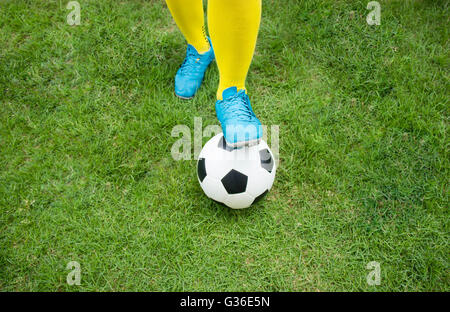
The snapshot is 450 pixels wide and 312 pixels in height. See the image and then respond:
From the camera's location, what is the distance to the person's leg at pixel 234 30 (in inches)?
52.7

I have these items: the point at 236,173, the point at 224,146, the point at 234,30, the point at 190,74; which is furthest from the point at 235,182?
the point at 190,74

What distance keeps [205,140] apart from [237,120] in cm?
55

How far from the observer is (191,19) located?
2.03 metres

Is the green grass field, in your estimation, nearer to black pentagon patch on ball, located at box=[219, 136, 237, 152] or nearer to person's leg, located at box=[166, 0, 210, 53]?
person's leg, located at box=[166, 0, 210, 53]

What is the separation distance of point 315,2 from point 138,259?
2475mm

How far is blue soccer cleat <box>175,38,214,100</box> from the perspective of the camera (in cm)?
233

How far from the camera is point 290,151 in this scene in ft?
7.06

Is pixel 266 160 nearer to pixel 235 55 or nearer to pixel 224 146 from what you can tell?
pixel 224 146

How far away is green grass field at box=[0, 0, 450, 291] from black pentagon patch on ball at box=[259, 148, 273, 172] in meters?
0.27

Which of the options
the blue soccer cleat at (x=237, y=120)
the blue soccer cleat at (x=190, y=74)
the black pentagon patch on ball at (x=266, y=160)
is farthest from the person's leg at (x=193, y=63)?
the black pentagon patch on ball at (x=266, y=160)

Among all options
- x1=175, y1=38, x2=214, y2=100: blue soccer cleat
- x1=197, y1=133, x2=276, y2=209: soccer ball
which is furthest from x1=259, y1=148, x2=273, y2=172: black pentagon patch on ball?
Result: x1=175, y1=38, x2=214, y2=100: blue soccer cleat

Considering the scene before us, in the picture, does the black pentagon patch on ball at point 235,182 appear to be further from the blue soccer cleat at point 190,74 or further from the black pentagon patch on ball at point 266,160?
the blue soccer cleat at point 190,74
